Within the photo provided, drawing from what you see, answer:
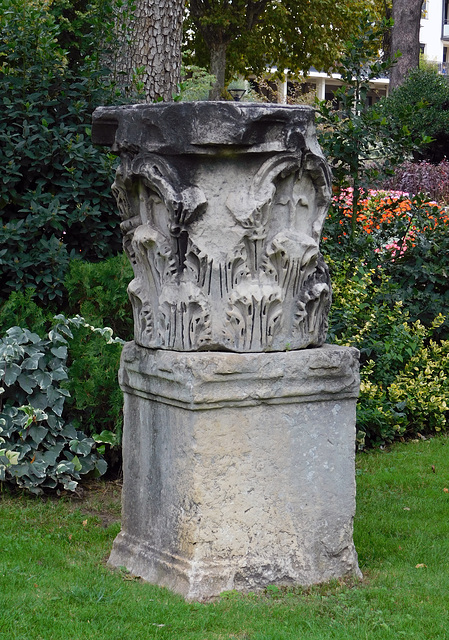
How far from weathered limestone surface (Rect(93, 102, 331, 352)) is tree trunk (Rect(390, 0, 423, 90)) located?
1723cm

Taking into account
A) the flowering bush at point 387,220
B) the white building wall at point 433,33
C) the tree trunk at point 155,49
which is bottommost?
the flowering bush at point 387,220

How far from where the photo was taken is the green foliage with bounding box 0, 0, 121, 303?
19.3 feet

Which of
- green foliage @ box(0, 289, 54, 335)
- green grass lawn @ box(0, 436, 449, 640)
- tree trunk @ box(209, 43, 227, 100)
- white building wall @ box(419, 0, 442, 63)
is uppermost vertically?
white building wall @ box(419, 0, 442, 63)

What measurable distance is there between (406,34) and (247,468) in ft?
60.4

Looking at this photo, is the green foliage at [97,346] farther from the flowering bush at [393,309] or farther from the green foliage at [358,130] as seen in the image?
the green foliage at [358,130]

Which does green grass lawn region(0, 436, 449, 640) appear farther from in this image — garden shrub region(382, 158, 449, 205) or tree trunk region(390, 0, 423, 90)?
tree trunk region(390, 0, 423, 90)

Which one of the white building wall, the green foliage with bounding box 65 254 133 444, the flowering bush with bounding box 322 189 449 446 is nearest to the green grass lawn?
the green foliage with bounding box 65 254 133 444

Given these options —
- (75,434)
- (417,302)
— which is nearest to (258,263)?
(75,434)

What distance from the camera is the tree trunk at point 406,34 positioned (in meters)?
20.0

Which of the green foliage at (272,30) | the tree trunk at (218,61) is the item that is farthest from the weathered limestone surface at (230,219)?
the green foliage at (272,30)

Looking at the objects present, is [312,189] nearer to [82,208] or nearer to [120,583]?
[120,583]

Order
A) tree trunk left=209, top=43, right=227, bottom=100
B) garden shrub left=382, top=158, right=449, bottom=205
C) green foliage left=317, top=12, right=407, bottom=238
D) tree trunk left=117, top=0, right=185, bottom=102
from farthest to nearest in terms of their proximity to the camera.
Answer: tree trunk left=209, top=43, right=227, bottom=100, garden shrub left=382, top=158, right=449, bottom=205, tree trunk left=117, top=0, right=185, bottom=102, green foliage left=317, top=12, right=407, bottom=238

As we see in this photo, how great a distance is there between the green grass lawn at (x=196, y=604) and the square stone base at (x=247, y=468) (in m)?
0.13

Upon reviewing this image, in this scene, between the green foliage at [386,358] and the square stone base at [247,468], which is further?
the green foliage at [386,358]
